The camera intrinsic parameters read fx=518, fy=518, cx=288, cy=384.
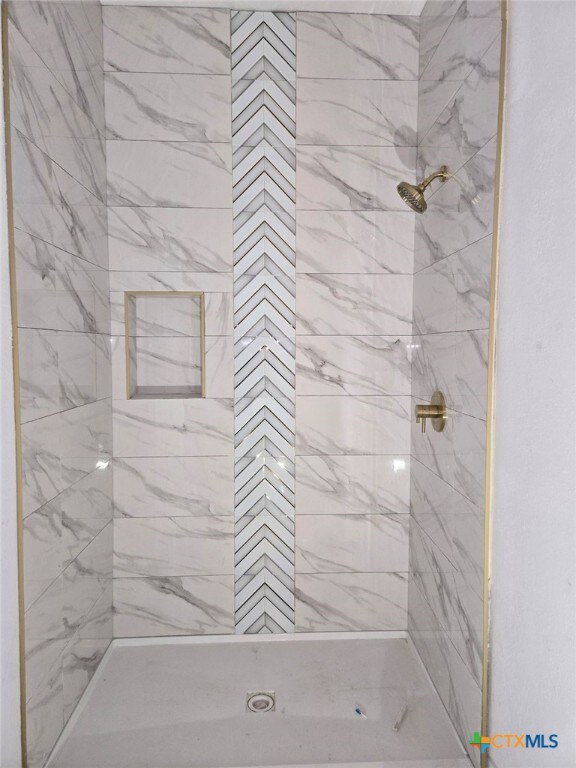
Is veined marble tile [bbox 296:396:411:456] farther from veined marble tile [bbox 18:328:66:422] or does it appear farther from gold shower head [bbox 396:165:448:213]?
veined marble tile [bbox 18:328:66:422]

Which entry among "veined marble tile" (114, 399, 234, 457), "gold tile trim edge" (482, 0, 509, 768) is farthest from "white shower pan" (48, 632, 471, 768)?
"veined marble tile" (114, 399, 234, 457)

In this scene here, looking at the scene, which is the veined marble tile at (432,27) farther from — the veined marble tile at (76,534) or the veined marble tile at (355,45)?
the veined marble tile at (76,534)

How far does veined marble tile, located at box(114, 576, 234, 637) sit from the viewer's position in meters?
2.10

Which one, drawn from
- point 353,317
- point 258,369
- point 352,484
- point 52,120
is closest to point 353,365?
point 353,317

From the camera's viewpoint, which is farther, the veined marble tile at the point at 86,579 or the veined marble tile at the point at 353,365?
the veined marble tile at the point at 353,365

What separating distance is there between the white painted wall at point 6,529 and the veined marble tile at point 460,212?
1202 mm

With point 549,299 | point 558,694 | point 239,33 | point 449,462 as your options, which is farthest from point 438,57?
point 558,694

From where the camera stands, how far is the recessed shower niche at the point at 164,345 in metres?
2.08

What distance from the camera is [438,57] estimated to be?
1792 millimetres

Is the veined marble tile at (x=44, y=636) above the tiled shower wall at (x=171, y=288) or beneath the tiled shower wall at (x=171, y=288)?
beneath

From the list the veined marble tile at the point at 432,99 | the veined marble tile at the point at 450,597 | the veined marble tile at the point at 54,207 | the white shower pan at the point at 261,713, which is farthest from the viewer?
the veined marble tile at the point at 432,99

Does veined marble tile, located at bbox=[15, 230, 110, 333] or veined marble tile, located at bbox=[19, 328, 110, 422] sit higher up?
veined marble tile, located at bbox=[15, 230, 110, 333]

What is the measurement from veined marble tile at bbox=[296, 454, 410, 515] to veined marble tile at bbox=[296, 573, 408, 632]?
0.94 feet

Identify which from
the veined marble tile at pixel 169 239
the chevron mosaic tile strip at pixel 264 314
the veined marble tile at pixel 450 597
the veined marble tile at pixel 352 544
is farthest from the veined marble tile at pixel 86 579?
the veined marble tile at pixel 450 597
